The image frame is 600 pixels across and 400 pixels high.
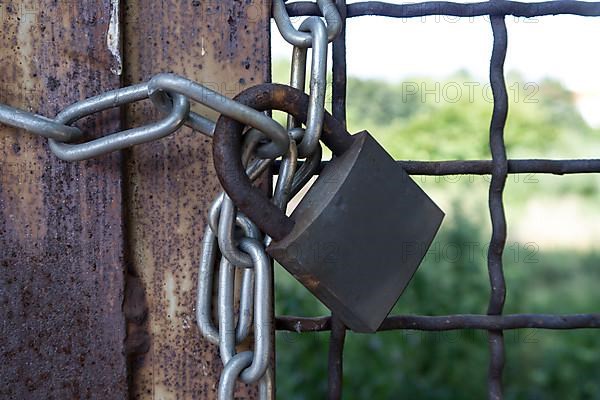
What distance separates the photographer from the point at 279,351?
210 centimetres

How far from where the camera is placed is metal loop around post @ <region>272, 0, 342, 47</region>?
0.58 metres

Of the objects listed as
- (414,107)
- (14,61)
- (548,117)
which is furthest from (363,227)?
(548,117)

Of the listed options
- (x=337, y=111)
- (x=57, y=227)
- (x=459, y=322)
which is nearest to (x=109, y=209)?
(x=57, y=227)

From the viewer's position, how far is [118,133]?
1.82 ft

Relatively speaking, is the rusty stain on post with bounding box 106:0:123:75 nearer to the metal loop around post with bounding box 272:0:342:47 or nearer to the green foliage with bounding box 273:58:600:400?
the metal loop around post with bounding box 272:0:342:47

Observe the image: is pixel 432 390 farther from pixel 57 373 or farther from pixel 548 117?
pixel 548 117

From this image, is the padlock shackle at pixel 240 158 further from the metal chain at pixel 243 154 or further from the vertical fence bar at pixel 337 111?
the vertical fence bar at pixel 337 111

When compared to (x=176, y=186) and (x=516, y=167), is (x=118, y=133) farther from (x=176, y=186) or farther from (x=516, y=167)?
(x=516, y=167)

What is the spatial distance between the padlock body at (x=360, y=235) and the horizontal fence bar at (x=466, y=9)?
8.3 inches

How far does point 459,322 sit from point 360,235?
25cm

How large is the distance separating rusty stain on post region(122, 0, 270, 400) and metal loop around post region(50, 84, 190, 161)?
70 mm

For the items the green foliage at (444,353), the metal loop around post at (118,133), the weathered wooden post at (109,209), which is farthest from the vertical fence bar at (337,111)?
the green foliage at (444,353)

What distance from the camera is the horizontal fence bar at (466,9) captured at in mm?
722

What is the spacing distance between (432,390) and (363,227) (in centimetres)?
161
